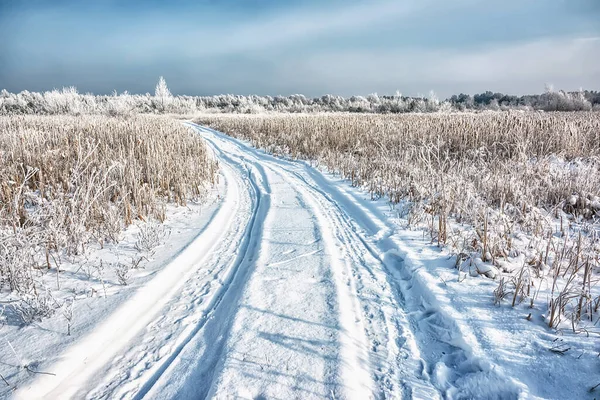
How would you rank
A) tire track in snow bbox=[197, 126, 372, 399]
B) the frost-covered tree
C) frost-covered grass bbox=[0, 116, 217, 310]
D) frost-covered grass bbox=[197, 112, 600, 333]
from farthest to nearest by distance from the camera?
the frost-covered tree
frost-covered grass bbox=[0, 116, 217, 310]
frost-covered grass bbox=[197, 112, 600, 333]
tire track in snow bbox=[197, 126, 372, 399]

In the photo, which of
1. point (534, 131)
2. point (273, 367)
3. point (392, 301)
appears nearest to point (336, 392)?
point (273, 367)

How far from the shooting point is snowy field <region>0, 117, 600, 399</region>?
201 cm

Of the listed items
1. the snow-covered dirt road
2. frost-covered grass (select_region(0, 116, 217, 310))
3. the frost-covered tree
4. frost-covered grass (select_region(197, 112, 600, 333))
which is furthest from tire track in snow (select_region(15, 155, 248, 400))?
the frost-covered tree

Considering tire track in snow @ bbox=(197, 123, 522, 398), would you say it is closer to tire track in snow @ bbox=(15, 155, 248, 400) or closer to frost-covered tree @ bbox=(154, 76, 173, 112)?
tire track in snow @ bbox=(15, 155, 248, 400)

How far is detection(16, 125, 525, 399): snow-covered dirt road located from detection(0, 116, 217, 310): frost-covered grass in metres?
0.76

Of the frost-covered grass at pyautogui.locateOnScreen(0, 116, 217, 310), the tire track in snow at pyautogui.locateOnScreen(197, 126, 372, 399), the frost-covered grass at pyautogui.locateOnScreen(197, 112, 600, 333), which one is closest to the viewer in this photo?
the tire track in snow at pyautogui.locateOnScreen(197, 126, 372, 399)

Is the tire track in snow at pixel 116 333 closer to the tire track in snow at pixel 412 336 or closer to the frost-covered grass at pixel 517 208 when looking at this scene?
the tire track in snow at pixel 412 336

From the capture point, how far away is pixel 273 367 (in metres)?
2.12

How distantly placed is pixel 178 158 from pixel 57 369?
584cm

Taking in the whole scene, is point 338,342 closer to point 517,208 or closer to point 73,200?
point 517,208

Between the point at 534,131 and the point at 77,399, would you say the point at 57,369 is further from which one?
the point at 534,131

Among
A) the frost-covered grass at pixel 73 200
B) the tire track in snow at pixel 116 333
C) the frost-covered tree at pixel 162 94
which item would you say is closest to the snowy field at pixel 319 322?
the tire track in snow at pixel 116 333

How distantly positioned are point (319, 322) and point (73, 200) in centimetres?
353

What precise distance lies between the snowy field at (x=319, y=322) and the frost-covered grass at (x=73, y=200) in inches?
6.8
